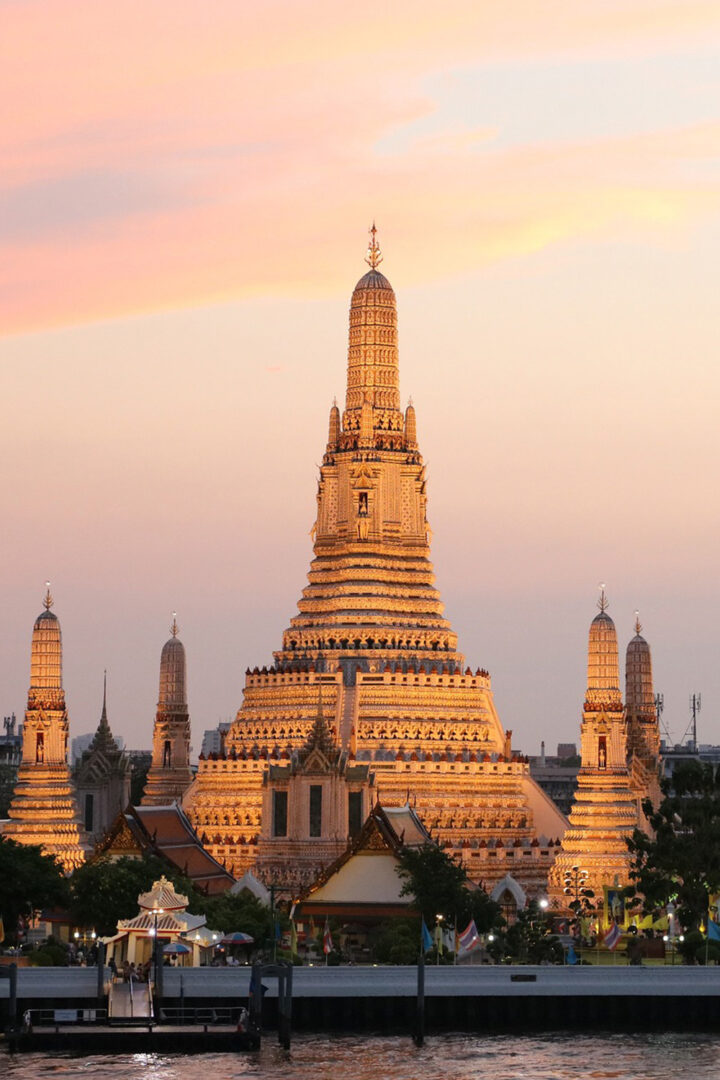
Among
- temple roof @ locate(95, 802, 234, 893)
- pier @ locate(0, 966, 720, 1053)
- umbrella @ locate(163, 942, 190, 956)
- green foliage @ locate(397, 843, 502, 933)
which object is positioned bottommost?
pier @ locate(0, 966, 720, 1053)

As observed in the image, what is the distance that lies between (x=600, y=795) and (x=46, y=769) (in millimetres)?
26625

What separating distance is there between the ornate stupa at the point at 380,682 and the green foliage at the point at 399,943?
18605 mm

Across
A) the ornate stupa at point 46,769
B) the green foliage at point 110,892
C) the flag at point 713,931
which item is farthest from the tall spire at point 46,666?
the flag at point 713,931

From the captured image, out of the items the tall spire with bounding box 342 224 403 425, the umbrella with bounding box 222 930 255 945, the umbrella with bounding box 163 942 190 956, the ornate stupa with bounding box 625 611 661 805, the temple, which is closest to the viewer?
the umbrella with bounding box 163 942 190 956

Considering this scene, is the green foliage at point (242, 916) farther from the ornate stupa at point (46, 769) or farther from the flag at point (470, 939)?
the ornate stupa at point (46, 769)

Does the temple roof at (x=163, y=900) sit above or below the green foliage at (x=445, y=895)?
below

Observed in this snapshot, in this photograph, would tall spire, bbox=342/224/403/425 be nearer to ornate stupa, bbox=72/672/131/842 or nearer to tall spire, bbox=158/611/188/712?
tall spire, bbox=158/611/188/712

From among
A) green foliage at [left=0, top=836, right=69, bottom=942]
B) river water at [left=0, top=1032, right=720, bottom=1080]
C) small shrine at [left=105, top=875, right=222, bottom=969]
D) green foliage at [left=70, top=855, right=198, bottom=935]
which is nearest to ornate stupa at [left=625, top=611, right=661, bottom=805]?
green foliage at [left=70, top=855, right=198, bottom=935]

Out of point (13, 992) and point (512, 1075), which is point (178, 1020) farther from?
point (512, 1075)

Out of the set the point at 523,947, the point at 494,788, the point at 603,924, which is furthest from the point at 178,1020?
the point at 494,788

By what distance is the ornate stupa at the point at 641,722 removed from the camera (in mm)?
156250

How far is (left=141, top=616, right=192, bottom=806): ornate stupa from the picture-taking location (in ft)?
524

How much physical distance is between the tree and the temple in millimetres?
14071

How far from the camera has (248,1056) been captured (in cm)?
9281
